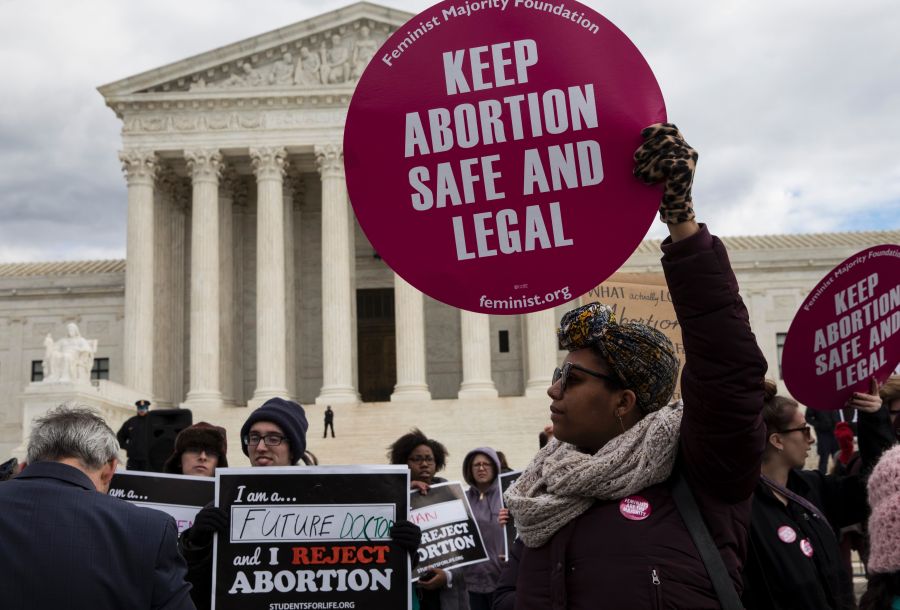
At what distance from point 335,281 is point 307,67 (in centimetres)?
993

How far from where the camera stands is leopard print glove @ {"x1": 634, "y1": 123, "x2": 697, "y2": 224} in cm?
288

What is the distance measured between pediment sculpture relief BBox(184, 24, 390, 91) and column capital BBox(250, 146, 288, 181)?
309 cm

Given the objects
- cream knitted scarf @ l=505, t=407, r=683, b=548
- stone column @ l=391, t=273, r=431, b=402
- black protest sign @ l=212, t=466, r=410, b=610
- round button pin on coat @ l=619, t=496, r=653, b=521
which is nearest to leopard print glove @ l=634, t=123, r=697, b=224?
cream knitted scarf @ l=505, t=407, r=683, b=548

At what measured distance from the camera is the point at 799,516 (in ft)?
14.6

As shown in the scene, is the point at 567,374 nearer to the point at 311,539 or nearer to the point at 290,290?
the point at 311,539

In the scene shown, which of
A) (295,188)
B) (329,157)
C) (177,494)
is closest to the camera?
(177,494)

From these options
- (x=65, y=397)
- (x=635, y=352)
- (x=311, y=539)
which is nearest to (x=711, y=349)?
(x=635, y=352)

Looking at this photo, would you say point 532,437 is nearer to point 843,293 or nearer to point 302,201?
point 302,201

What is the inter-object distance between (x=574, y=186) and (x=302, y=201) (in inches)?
1788

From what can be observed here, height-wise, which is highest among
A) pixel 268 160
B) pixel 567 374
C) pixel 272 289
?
pixel 268 160

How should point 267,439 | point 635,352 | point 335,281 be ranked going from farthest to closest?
point 335,281, point 267,439, point 635,352

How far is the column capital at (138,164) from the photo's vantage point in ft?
136

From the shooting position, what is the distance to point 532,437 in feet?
113

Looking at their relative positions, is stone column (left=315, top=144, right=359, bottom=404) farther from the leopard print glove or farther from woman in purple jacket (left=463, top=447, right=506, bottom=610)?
the leopard print glove
